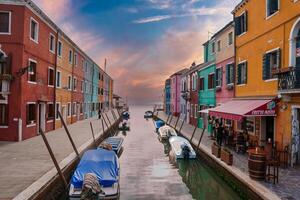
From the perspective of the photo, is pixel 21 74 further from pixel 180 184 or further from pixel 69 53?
pixel 69 53

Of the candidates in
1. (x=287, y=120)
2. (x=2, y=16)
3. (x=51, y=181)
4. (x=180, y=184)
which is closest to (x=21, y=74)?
(x=2, y=16)

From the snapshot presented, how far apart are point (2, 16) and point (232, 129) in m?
18.5

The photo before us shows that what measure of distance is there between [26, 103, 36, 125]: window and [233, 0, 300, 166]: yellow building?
616 inches

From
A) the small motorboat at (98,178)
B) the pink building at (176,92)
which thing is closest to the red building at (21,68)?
the small motorboat at (98,178)

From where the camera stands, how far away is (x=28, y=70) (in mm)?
22641

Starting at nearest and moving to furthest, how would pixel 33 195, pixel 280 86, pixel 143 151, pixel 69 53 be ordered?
1. pixel 33 195
2. pixel 280 86
3. pixel 143 151
4. pixel 69 53

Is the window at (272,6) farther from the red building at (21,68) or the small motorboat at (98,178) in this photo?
the red building at (21,68)

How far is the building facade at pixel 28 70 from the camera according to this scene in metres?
21.2

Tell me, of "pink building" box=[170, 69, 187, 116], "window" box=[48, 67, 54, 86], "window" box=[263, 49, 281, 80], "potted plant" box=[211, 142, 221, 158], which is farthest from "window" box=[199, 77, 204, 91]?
"pink building" box=[170, 69, 187, 116]

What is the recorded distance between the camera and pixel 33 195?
9.98m

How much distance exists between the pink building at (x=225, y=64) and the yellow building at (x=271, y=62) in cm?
158

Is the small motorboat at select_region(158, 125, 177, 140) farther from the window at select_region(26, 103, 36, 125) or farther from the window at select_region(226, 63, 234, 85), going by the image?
the window at select_region(26, 103, 36, 125)

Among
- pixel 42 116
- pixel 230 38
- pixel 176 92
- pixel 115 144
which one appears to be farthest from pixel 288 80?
pixel 176 92

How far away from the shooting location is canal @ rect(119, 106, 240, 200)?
1397cm
